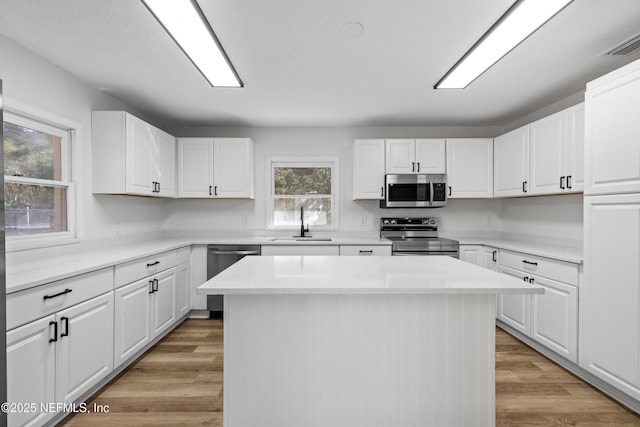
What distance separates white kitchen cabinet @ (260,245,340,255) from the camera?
12.3ft

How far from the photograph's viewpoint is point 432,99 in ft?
10.9

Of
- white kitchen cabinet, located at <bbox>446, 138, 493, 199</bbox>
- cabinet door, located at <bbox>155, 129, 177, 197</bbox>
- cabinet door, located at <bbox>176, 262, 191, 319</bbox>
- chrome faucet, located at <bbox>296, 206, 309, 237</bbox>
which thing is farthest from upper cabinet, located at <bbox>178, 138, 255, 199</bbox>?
white kitchen cabinet, located at <bbox>446, 138, 493, 199</bbox>

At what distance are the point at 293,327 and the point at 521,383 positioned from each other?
196cm

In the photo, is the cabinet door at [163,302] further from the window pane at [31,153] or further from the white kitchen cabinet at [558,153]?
the white kitchen cabinet at [558,153]

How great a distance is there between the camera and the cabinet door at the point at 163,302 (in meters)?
2.97

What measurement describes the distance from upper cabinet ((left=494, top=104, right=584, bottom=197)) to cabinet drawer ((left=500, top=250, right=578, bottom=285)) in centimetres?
67

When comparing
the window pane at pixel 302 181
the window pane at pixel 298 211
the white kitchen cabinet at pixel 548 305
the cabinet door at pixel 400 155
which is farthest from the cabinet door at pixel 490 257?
the window pane at pixel 302 181

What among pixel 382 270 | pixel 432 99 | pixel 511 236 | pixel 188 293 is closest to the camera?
pixel 382 270

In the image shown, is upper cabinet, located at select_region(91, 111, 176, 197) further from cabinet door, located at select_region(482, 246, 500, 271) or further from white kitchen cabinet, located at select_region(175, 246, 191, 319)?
cabinet door, located at select_region(482, 246, 500, 271)

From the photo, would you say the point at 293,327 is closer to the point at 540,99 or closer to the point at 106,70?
the point at 106,70

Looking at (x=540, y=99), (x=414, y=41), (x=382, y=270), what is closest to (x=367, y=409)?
(x=382, y=270)

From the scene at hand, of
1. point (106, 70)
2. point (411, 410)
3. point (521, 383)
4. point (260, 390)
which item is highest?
point (106, 70)

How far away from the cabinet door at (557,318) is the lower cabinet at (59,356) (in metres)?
3.42

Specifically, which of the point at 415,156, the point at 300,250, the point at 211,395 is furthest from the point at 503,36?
the point at 211,395
